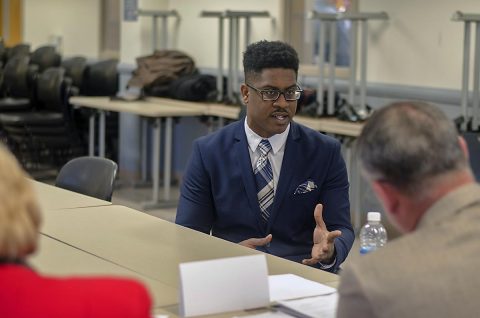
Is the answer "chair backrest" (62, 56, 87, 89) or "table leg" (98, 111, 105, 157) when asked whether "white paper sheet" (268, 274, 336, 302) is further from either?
"chair backrest" (62, 56, 87, 89)

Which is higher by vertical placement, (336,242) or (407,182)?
(407,182)

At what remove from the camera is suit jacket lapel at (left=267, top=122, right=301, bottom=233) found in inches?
130

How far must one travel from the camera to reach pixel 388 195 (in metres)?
1.76

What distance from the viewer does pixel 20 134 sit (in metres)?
9.34

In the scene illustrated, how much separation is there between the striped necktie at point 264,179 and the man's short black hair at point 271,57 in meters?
0.26

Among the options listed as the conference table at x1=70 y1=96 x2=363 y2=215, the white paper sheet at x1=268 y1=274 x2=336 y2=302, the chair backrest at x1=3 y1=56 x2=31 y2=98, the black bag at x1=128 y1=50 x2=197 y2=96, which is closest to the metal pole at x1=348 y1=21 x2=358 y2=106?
the conference table at x1=70 y1=96 x2=363 y2=215

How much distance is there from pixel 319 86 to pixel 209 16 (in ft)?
5.53

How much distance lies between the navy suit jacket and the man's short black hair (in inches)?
8.4

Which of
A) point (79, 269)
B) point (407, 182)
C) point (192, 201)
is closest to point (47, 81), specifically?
point (192, 201)

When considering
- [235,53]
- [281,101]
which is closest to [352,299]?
[281,101]

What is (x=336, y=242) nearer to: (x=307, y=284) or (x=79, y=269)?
(x=307, y=284)

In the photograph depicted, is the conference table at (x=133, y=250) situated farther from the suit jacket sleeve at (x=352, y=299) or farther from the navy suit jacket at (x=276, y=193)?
the suit jacket sleeve at (x=352, y=299)

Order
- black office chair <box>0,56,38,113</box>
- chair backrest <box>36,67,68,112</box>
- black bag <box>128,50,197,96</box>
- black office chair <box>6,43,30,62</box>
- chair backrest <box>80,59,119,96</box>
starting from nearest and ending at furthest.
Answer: black bag <box>128,50,197,96</box>, chair backrest <box>36,67,68,112</box>, black office chair <box>0,56,38,113</box>, chair backrest <box>80,59,119,96</box>, black office chair <box>6,43,30,62</box>

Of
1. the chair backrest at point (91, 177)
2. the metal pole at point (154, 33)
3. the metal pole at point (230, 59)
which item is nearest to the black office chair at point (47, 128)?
the metal pole at point (154, 33)
